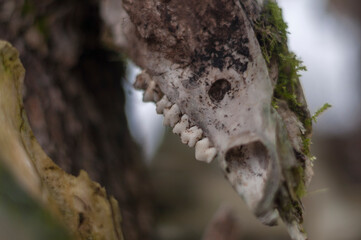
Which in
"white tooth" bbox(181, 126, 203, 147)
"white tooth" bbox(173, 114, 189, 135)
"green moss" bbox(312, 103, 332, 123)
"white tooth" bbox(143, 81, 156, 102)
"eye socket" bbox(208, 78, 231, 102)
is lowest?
"green moss" bbox(312, 103, 332, 123)

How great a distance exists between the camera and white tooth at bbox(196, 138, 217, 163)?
1.81 ft

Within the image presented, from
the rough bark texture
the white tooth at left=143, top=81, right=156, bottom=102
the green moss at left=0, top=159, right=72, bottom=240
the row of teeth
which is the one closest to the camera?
the green moss at left=0, top=159, right=72, bottom=240

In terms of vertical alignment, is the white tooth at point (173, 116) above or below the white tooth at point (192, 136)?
above

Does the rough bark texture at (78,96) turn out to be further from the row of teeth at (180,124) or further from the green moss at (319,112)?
the green moss at (319,112)

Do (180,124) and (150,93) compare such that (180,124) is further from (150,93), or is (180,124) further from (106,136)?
(106,136)

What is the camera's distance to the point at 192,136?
1.94 feet

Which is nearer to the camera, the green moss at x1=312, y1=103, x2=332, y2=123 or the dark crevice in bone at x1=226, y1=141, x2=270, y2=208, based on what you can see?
the dark crevice in bone at x1=226, y1=141, x2=270, y2=208

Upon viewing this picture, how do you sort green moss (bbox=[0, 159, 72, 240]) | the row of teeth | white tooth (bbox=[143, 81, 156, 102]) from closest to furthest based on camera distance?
green moss (bbox=[0, 159, 72, 240]) → the row of teeth → white tooth (bbox=[143, 81, 156, 102])

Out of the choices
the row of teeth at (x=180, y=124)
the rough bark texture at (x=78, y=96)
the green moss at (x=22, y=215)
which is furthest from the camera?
the rough bark texture at (x=78, y=96)

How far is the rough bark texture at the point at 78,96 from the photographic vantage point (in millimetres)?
1174

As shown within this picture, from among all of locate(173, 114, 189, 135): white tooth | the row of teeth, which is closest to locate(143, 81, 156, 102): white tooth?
the row of teeth

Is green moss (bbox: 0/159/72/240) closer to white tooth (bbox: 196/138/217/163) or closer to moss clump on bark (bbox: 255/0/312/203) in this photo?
white tooth (bbox: 196/138/217/163)

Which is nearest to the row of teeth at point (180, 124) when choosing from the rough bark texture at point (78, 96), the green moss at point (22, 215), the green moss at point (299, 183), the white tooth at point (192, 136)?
the white tooth at point (192, 136)

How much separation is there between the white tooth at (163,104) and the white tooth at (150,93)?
0.05m
